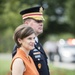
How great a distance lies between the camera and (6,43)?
29734 millimetres

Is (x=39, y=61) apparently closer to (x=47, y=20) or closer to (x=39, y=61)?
(x=39, y=61)

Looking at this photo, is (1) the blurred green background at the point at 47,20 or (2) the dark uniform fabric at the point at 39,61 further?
(1) the blurred green background at the point at 47,20

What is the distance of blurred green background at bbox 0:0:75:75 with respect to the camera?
1129cm

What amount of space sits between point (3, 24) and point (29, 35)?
845cm

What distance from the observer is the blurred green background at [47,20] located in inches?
444

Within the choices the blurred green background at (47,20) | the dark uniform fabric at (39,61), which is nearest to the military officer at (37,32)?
the dark uniform fabric at (39,61)

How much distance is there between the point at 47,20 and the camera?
17.4m

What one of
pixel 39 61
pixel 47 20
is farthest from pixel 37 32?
pixel 47 20

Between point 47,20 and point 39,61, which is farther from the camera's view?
point 47,20

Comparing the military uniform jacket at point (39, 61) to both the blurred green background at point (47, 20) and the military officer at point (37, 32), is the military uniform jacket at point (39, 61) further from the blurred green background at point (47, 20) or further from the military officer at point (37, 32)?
the blurred green background at point (47, 20)

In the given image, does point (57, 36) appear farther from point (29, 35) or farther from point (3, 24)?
point (29, 35)

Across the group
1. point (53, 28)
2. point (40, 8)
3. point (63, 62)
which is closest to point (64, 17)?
point (53, 28)

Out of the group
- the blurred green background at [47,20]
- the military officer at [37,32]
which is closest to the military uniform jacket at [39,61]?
the military officer at [37,32]

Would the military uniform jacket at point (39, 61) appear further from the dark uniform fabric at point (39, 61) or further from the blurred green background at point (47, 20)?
the blurred green background at point (47, 20)
